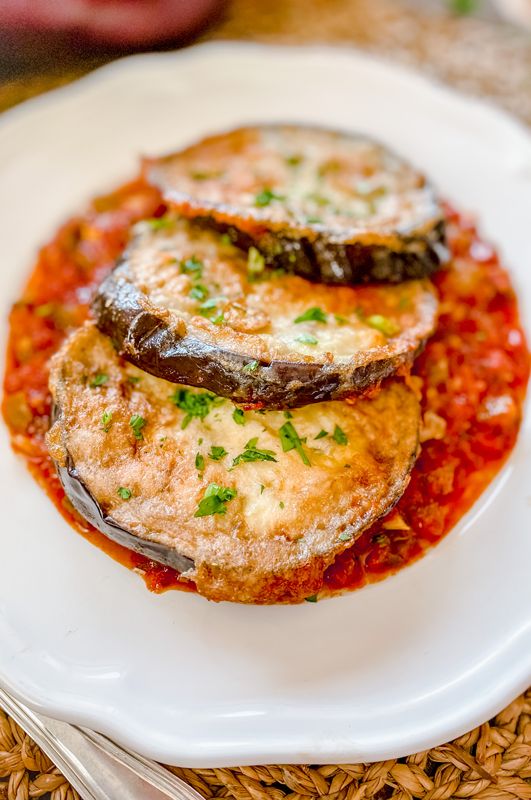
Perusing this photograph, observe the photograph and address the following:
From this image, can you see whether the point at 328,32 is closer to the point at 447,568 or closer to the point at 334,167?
the point at 334,167

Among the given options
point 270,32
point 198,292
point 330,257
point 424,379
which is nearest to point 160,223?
point 198,292

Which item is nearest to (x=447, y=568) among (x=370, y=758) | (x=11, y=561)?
(x=370, y=758)

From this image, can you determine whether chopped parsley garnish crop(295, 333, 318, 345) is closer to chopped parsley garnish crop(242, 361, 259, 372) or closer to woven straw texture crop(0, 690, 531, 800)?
chopped parsley garnish crop(242, 361, 259, 372)

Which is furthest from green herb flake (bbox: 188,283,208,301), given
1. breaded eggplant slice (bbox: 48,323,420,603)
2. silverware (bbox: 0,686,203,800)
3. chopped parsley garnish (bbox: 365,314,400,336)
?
silverware (bbox: 0,686,203,800)

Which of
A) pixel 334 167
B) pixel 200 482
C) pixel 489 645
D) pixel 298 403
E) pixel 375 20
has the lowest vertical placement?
pixel 489 645

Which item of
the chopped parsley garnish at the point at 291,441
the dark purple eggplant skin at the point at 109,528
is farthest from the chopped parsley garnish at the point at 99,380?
the chopped parsley garnish at the point at 291,441

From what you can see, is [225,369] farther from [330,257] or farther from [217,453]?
[330,257]

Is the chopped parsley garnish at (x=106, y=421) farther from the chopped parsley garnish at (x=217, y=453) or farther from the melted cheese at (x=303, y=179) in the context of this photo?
the melted cheese at (x=303, y=179)
